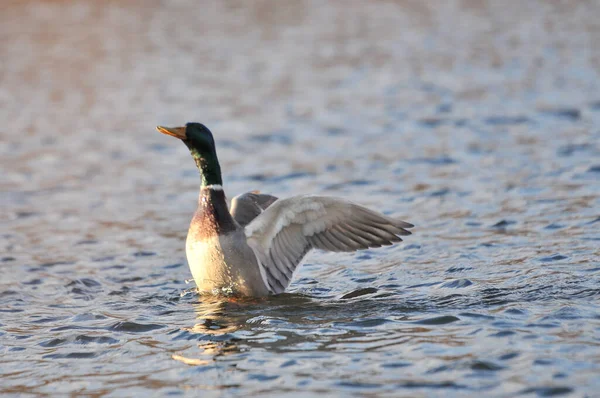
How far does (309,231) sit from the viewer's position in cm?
815

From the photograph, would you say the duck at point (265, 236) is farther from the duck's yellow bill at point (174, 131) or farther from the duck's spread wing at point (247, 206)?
the duck's spread wing at point (247, 206)

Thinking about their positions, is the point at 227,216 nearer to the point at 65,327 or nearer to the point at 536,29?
the point at 65,327

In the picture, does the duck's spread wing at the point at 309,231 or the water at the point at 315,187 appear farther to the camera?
the duck's spread wing at the point at 309,231

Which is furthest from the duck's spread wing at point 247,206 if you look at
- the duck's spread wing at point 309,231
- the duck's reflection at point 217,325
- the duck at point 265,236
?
the duck's reflection at point 217,325

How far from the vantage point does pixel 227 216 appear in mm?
8188

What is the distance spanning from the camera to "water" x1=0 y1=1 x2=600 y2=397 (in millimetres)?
6348

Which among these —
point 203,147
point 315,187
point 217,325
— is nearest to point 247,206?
point 203,147

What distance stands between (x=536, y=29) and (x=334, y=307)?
14559 mm

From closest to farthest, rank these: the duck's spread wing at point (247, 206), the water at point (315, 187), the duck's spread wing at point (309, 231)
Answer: the water at point (315, 187)
the duck's spread wing at point (309, 231)
the duck's spread wing at point (247, 206)

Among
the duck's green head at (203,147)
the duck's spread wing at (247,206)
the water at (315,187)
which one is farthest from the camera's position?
the duck's spread wing at (247,206)

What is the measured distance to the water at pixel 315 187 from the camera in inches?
250

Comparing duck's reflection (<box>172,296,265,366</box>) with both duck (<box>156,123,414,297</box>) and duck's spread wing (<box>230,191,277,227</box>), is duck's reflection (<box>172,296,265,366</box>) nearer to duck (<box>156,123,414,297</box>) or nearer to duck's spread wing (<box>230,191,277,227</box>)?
duck (<box>156,123,414,297</box>)

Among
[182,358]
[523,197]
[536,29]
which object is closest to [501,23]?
[536,29]

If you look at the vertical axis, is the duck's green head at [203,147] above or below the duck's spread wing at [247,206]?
above
